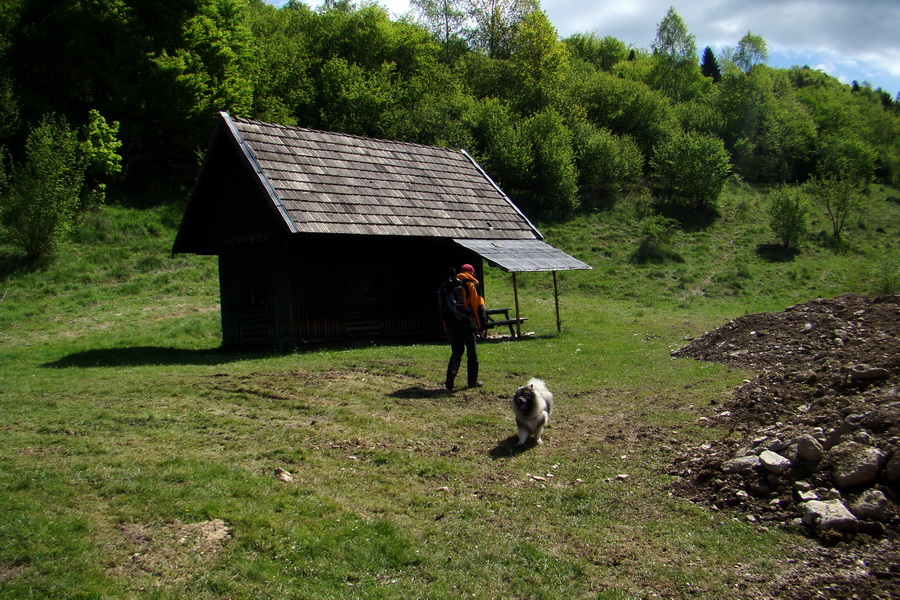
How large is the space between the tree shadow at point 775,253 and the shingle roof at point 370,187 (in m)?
22.5

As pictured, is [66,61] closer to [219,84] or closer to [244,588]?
[219,84]

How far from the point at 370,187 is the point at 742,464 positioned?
1409cm

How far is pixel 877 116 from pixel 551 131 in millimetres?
52291

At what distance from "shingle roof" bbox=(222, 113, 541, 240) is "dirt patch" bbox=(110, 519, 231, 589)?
10.6 meters

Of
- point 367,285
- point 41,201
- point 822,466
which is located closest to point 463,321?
point 822,466

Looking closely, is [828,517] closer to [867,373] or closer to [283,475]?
[867,373]

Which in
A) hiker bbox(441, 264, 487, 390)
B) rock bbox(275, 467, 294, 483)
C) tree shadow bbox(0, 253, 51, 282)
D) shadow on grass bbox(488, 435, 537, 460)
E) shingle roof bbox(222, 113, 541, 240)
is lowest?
shadow on grass bbox(488, 435, 537, 460)

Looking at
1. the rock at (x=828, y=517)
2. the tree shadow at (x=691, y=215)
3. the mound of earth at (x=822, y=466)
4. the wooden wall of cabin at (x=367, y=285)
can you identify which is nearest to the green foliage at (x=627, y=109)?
the tree shadow at (x=691, y=215)

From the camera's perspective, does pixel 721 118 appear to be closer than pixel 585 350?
No

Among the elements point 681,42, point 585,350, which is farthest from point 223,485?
point 681,42

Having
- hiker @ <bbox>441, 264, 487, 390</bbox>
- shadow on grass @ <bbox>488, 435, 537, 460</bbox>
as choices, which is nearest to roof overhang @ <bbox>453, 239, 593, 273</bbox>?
hiker @ <bbox>441, 264, 487, 390</bbox>

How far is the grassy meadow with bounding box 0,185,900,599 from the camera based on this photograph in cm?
473

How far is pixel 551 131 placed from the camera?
144 feet

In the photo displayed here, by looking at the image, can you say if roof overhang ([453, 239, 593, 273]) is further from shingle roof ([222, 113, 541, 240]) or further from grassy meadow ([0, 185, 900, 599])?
grassy meadow ([0, 185, 900, 599])
